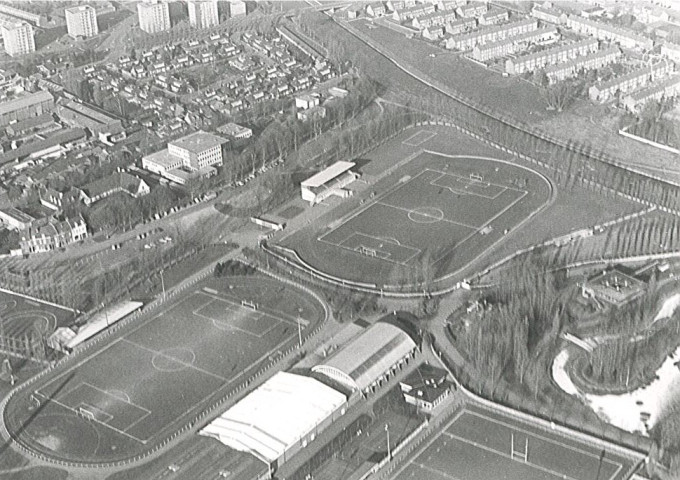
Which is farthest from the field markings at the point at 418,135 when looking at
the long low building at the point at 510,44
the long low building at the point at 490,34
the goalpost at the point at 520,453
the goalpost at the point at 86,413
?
the goalpost at the point at 86,413

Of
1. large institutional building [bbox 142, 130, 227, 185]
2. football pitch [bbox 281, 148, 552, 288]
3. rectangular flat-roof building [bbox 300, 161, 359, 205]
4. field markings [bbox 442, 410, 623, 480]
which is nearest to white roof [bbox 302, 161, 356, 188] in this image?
rectangular flat-roof building [bbox 300, 161, 359, 205]

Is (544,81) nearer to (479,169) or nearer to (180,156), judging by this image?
(479,169)

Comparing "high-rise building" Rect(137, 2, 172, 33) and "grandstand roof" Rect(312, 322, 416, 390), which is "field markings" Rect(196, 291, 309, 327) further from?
"high-rise building" Rect(137, 2, 172, 33)

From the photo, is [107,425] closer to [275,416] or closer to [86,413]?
[86,413]

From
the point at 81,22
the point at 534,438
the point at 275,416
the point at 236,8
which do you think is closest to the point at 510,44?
the point at 236,8

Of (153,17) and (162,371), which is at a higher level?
(153,17)

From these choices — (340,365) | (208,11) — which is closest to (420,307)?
(340,365)
